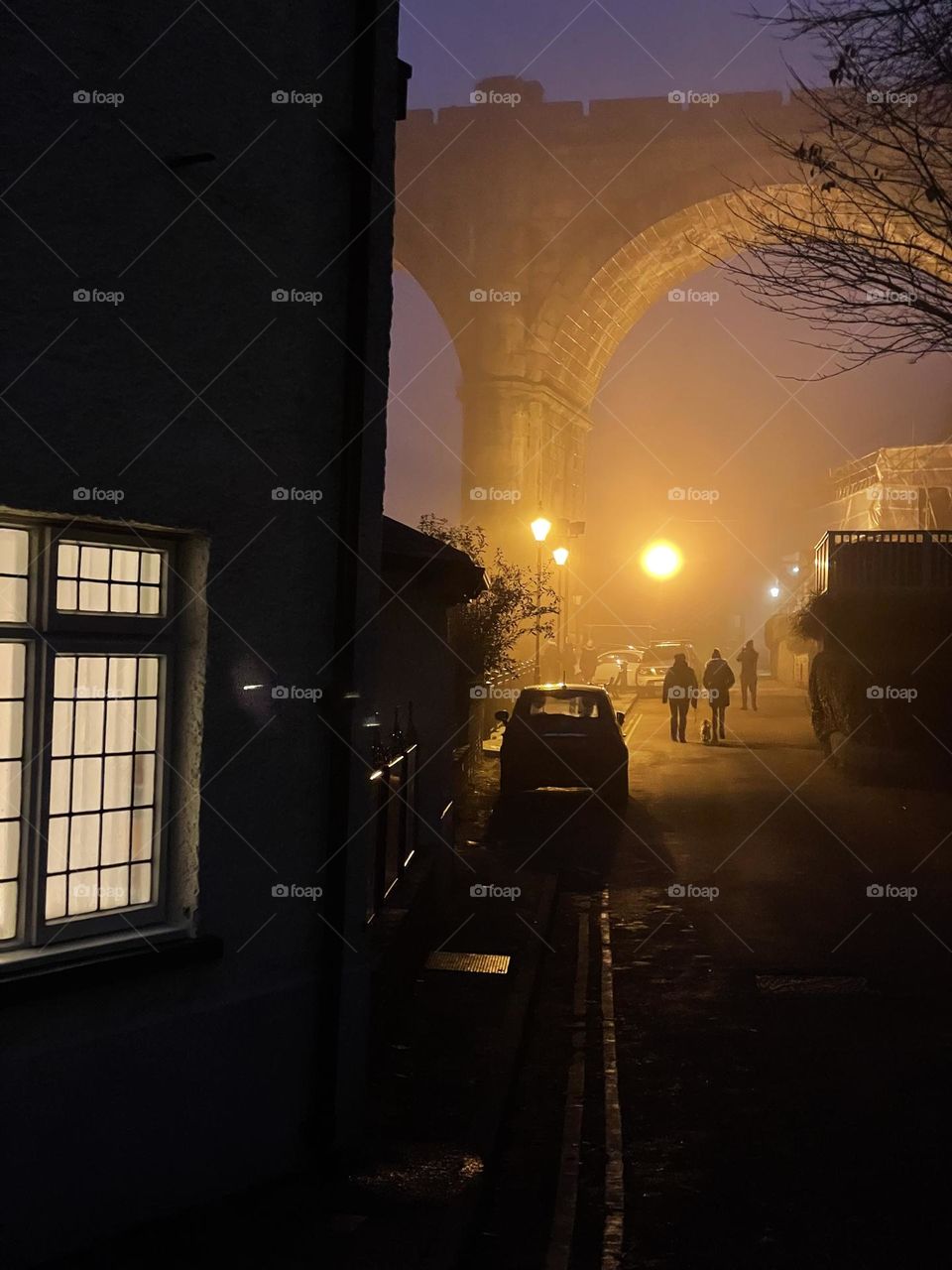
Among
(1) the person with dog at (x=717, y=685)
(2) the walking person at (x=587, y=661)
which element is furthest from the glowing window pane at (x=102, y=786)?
(2) the walking person at (x=587, y=661)

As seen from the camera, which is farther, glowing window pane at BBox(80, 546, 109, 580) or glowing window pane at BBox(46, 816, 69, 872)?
glowing window pane at BBox(80, 546, 109, 580)

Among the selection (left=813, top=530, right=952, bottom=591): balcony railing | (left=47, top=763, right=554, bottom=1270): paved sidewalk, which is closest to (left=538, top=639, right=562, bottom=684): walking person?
(left=813, top=530, right=952, bottom=591): balcony railing

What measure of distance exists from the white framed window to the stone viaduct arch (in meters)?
38.7

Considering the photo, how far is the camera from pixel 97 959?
16.1ft

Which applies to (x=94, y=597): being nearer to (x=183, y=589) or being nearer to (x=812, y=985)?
(x=183, y=589)

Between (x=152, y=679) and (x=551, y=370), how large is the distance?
133 feet

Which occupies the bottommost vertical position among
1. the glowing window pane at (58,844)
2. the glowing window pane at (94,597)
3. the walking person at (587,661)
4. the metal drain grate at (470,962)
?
the metal drain grate at (470,962)

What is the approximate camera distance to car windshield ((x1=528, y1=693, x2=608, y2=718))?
1870 cm

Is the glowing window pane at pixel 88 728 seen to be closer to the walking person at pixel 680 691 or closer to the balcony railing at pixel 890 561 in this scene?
the balcony railing at pixel 890 561

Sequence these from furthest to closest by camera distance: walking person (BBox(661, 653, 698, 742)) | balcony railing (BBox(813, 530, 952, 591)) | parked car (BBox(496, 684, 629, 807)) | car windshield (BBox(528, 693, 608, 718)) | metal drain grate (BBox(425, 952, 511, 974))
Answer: walking person (BBox(661, 653, 698, 742)) < balcony railing (BBox(813, 530, 952, 591)) < car windshield (BBox(528, 693, 608, 718)) < parked car (BBox(496, 684, 629, 807)) < metal drain grate (BBox(425, 952, 511, 974))

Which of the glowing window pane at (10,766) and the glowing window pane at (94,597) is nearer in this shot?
the glowing window pane at (10,766)

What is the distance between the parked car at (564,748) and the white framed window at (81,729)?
1288 centimetres

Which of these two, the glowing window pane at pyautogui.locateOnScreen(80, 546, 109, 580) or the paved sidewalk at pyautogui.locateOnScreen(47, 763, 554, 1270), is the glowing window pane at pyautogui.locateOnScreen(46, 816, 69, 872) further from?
the paved sidewalk at pyautogui.locateOnScreen(47, 763, 554, 1270)

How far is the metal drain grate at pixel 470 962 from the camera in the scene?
992 cm
